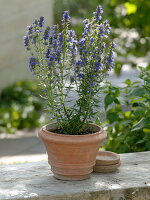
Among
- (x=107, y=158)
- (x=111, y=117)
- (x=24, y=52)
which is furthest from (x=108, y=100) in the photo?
(x=24, y=52)

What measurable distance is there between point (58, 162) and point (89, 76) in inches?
20.6

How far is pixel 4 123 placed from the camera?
6355mm

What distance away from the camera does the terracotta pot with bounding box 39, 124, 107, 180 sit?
8.57 feet

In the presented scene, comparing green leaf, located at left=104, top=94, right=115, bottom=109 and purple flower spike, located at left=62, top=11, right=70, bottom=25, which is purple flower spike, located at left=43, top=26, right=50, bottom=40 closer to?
purple flower spike, located at left=62, top=11, right=70, bottom=25

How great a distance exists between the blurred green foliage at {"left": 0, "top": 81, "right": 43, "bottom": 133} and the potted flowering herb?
3.47 m

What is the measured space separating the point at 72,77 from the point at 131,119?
1.07 m

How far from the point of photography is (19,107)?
675 centimetres

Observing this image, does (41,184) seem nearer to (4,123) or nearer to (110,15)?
(4,123)

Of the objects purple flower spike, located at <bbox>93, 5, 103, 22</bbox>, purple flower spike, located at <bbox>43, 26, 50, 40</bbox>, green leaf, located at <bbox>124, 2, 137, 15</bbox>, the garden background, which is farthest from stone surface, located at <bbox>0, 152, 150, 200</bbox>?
green leaf, located at <bbox>124, 2, 137, 15</bbox>

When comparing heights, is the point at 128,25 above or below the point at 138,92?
above

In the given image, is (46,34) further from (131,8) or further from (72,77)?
(131,8)

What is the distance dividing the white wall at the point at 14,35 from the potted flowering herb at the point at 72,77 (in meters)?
4.42

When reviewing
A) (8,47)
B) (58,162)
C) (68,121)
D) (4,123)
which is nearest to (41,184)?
(58,162)

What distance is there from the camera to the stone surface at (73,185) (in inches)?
99.6
